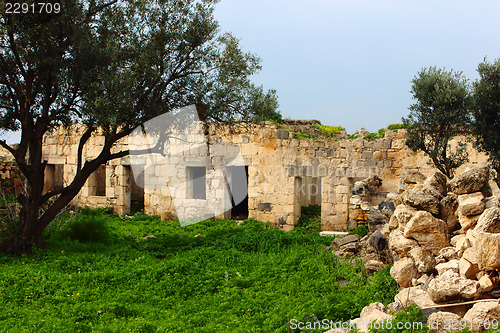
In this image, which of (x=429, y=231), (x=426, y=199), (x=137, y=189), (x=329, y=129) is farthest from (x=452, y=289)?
(x=137, y=189)

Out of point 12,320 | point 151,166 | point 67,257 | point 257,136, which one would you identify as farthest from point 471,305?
point 151,166

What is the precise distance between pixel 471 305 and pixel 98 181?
17726mm

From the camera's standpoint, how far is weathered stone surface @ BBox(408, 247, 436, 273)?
6203 mm

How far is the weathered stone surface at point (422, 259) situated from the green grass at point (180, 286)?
669 mm

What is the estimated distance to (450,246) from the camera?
6652 mm

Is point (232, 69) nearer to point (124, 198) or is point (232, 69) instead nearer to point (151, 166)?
point (151, 166)

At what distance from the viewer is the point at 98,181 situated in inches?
787

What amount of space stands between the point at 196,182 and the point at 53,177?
6.52m

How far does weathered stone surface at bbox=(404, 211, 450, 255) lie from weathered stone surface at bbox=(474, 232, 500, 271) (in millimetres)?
1508

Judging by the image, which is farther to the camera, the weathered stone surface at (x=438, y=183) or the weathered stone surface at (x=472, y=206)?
the weathered stone surface at (x=438, y=183)

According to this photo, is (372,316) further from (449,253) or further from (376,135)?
(376,135)

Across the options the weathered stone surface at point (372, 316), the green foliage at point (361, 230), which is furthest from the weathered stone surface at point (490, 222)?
the green foliage at point (361, 230)

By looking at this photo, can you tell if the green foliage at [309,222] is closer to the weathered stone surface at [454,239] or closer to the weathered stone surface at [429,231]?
the weathered stone surface at [429,231]

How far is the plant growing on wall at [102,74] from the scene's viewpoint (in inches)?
355
